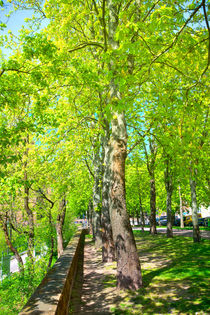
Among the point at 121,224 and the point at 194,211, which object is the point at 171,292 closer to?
the point at 121,224

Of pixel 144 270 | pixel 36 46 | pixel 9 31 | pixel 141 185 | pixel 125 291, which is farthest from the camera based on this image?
pixel 141 185

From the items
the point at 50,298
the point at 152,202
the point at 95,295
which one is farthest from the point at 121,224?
the point at 152,202

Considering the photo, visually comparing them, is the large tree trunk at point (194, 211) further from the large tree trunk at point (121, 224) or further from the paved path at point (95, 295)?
the large tree trunk at point (121, 224)

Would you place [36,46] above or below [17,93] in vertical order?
above

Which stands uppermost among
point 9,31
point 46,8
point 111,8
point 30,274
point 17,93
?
point 46,8

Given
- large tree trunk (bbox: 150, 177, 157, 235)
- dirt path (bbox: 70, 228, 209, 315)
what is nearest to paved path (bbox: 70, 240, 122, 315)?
dirt path (bbox: 70, 228, 209, 315)

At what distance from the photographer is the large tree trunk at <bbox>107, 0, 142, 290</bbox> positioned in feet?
21.1

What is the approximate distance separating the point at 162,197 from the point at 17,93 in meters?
32.4

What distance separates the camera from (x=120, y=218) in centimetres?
Result: 672

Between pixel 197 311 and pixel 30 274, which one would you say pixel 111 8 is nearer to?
pixel 197 311

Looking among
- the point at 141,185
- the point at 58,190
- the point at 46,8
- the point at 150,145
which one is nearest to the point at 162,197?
the point at 141,185

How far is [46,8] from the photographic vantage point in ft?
34.6

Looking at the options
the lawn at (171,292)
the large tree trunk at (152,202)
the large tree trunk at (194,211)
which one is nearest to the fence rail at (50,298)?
the lawn at (171,292)

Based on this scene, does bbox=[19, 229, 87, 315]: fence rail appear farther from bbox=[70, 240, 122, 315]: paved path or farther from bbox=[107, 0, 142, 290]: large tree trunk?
bbox=[107, 0, 142, 290]: large tree trunk
